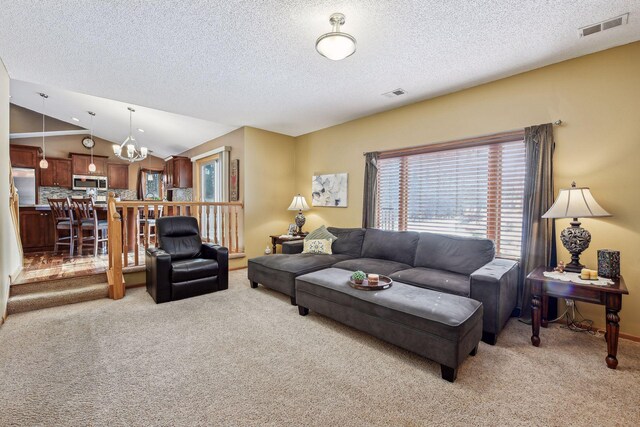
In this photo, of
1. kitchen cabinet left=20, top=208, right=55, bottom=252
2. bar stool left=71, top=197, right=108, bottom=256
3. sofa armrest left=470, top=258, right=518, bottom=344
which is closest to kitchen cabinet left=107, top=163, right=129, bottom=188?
kitchen cabinet left=20, top=208, right=55, bottom=252

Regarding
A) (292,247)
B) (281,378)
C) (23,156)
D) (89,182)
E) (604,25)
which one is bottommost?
(281,378)

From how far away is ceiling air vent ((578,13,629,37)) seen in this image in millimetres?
2209

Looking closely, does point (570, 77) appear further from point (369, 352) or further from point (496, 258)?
point (369, 352)

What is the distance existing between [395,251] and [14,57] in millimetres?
4797

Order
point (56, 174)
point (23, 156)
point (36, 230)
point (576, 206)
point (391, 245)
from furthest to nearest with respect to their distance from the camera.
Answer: point (56, 174)
point (23, 156)
point (36, 230)
point (391, 245)
point (576, 206)

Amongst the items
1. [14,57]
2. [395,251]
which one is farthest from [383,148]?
[14,57]

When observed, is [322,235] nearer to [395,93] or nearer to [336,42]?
[395,93]

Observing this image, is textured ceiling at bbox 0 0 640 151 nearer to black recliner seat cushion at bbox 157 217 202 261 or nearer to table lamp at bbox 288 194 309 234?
black recliner seat cushion at bbox 157 217 202 261

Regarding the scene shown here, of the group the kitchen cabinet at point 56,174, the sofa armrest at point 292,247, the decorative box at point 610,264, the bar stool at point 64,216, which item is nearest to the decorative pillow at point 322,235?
the sofa armrest at point 292,247

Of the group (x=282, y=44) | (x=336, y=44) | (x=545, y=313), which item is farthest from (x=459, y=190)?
(x=282, y=44)

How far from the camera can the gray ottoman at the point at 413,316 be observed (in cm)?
194

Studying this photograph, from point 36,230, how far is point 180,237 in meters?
4.07

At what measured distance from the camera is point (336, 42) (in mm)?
2127

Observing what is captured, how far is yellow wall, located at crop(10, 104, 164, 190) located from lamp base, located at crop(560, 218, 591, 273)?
10385 millimetres
